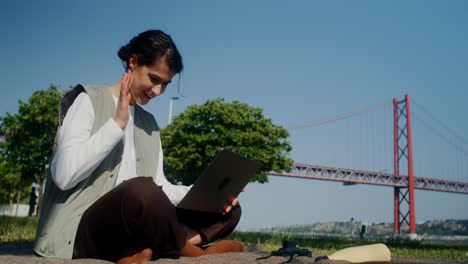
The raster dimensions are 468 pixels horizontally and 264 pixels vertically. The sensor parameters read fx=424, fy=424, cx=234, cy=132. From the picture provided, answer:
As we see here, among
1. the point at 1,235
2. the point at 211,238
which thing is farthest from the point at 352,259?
the point at 1,235

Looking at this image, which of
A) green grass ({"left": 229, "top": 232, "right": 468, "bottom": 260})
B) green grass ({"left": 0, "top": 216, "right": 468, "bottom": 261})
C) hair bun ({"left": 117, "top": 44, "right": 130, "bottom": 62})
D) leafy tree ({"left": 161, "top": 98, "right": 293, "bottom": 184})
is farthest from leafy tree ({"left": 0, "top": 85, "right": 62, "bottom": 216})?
hair bun ({"left": 117, "top": 44, "right": 130, "bottom": 62})

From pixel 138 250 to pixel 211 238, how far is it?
51cm

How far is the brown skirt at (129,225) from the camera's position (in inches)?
70.1

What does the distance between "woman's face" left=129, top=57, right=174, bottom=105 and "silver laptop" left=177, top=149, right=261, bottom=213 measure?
441 mm

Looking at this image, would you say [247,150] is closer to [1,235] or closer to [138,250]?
[1,235]

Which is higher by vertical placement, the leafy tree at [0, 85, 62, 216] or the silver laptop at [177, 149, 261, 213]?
the leafy tree at [0, 85, 62, 216]

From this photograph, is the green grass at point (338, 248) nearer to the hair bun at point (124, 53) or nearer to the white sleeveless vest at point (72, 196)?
the white sleeveless vest at point (72, 196)

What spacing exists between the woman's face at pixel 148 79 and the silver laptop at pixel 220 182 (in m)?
0.44

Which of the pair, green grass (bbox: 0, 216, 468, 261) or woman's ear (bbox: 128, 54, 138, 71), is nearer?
woman's ear (bbox: 128, 54, 138, 71)

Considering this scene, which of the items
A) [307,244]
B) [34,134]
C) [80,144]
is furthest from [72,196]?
[34,134]

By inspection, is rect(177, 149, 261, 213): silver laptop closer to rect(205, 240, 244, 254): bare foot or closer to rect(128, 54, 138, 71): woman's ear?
rect(205, 240, 244, 254): bare foot

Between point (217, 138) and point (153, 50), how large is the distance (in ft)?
44.7

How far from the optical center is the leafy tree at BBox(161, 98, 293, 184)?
50.7 ft

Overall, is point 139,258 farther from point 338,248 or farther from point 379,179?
point 379,179
